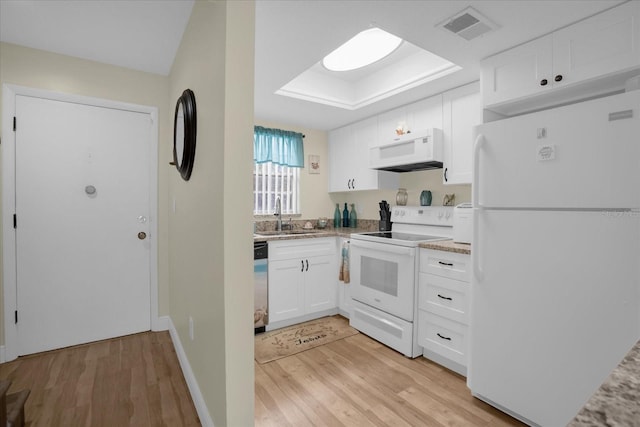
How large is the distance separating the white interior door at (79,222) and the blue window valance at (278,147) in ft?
3.80

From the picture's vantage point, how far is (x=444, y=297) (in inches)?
89.8

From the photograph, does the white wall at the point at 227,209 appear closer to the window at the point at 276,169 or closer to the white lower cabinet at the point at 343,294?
the white lower cabinet at the point at 343,294

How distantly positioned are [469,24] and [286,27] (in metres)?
1.04

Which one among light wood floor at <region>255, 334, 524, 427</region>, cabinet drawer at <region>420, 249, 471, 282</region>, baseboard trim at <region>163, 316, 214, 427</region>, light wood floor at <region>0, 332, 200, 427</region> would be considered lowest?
light wood floor at <region>255, 334, 524, 427</region>

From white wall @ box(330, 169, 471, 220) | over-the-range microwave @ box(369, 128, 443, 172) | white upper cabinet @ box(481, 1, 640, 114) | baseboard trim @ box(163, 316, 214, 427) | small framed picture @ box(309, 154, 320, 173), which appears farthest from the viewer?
small framed picture @ box(309, 154, 320, 173)

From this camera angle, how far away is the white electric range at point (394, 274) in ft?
8.14

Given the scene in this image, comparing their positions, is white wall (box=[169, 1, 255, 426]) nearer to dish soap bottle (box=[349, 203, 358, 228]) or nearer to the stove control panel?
the stove control panel

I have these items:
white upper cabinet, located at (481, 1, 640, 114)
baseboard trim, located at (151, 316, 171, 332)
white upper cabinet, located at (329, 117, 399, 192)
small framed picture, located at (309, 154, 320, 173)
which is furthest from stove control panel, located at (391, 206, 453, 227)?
baseboard trim, located at (151, 316, 171, 332)

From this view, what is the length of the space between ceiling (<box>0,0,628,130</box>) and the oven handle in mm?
1395

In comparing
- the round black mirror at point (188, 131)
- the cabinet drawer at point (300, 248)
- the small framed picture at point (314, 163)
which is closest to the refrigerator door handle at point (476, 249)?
the cabinet drawer at point (300, 248)

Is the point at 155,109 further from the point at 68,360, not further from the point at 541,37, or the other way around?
the point at 541,37

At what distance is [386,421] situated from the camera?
171 cm

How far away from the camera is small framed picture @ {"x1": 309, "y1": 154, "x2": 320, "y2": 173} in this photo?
4.03 metres

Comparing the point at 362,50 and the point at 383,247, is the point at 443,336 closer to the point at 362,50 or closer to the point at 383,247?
the point at 383,247
